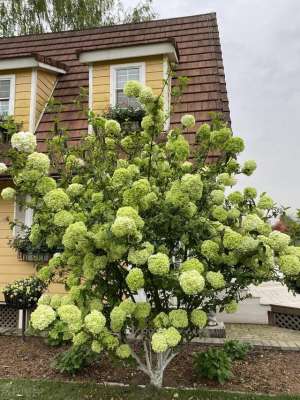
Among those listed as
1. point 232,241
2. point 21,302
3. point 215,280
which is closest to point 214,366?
point 215,280

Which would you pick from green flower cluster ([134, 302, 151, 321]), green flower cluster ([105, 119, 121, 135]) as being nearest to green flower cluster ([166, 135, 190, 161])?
green flower cluster ([105, 119, 121, 135])

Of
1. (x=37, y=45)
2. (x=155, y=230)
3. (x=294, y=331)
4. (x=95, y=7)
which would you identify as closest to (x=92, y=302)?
(x=155, y=230)

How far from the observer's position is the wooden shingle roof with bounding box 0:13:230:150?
23.6 ft

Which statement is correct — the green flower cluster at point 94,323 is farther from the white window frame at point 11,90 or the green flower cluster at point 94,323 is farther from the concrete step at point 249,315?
the white window frame at point 11,90

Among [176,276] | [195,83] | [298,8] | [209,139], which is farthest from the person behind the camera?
[298,8]

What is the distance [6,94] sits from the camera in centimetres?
767

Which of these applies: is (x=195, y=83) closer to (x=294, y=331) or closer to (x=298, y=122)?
(x=298, y=122)

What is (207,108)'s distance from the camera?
274 inches

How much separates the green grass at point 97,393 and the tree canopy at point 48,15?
12.7 meters

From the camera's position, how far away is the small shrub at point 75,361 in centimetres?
430

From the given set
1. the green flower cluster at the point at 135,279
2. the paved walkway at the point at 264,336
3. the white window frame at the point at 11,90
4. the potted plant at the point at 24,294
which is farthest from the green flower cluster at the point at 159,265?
the white window frame at the point at 11,90

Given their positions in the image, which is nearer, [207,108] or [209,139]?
[209,139]

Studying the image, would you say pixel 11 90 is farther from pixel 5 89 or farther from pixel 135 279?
pixel 135 279

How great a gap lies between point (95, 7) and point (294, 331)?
1250 centimetres
